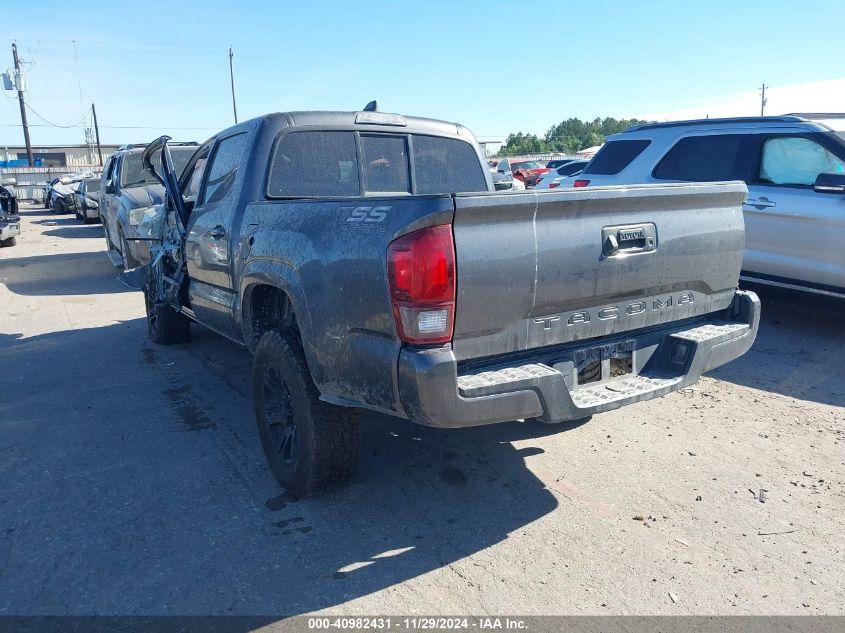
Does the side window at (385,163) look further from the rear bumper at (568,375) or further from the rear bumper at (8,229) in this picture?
the rear bumper at (8,229)

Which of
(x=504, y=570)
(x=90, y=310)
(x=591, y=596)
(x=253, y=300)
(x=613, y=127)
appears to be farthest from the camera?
(x=613, y=127)

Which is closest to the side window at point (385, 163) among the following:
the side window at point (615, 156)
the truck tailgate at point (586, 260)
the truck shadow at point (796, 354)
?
the truck tailgate at point (586, 260)

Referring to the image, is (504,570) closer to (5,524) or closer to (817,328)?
(5,524)

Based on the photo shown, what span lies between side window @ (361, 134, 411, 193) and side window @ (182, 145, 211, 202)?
1.47 m

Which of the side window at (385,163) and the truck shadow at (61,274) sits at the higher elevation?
the side window at (385,163)

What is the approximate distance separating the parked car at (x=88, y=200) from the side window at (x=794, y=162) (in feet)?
68.9

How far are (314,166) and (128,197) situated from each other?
7696 mm

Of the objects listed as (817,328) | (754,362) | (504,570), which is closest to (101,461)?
(504,570)

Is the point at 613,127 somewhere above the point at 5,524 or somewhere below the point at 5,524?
above

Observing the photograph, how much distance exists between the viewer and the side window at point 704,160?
7.25m

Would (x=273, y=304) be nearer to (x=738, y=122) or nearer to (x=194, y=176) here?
(x=194, y=176)

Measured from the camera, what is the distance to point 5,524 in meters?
3.63

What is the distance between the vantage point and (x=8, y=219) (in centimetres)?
1705

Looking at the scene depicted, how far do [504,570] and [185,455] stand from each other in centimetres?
229
